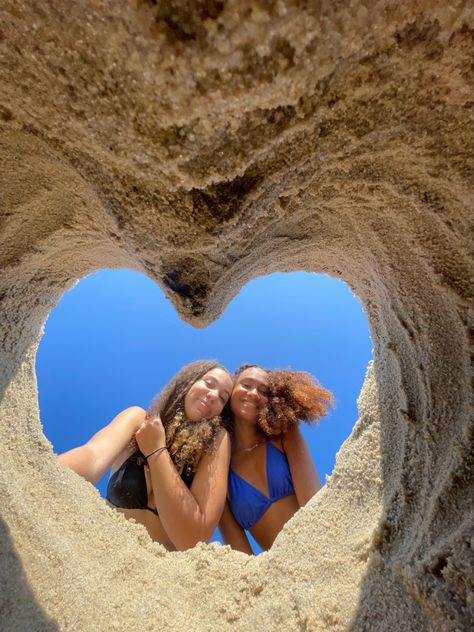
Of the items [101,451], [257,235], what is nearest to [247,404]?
[101,451]

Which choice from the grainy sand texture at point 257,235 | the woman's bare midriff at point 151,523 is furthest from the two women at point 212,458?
the grainy sand texture at point 257,235

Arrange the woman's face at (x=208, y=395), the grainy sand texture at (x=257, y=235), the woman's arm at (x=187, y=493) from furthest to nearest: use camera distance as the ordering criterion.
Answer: the woman's face at (x=208, y=395), the woman's arm at (x=187, y=493), the grainy sand texture at (x=257, y=235)

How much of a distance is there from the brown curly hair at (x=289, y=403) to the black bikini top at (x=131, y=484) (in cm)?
62

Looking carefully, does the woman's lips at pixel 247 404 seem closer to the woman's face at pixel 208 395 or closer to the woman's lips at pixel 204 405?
the woman's face at pixel 208 395

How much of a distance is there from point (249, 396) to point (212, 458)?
526mm

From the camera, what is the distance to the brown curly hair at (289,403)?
105 inches

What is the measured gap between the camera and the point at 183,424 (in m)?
2.51

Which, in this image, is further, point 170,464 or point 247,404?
point 247,404

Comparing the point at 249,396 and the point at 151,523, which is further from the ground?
the point at 249,396

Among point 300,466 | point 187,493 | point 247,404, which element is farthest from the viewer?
point 247,404

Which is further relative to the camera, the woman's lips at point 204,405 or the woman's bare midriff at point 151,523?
the woman's lips at point 204,405

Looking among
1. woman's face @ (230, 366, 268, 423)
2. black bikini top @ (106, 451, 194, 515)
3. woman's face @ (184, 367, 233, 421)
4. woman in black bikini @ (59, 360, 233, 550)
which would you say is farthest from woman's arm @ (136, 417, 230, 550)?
woman's face @ (230, 366, 268, 423)

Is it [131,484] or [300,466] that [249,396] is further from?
[131,484]

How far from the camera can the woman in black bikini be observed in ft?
6.88
